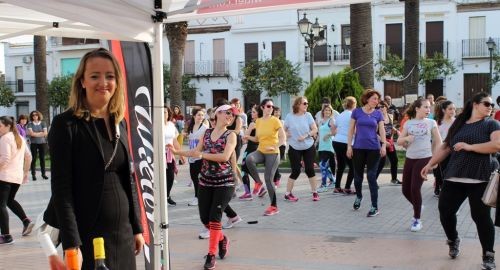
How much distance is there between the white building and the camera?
1433 inches

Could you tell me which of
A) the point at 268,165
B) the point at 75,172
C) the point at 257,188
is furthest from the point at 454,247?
the point at 257,188

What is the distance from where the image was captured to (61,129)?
3037 mm

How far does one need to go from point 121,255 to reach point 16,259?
460 centimetres

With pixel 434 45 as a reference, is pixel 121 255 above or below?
below

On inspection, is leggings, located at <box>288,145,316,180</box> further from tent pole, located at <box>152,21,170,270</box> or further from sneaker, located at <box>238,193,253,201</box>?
tent pole, located at <box>152,21,170,270</box>

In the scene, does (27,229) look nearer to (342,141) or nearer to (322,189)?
(322,189)

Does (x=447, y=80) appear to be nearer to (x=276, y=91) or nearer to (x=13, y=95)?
(x=276, y=91)

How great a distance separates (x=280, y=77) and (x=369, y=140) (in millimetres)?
29772

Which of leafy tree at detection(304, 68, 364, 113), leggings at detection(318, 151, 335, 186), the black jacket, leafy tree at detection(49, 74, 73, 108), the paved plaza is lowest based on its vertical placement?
the paved plaza

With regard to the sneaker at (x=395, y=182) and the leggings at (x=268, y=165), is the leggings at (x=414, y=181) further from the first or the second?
the sneaker at (x=395, y=182)

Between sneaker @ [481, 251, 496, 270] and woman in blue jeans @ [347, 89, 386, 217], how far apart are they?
310 centimetres

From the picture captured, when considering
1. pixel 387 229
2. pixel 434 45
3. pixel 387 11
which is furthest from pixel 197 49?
pixel 387 229

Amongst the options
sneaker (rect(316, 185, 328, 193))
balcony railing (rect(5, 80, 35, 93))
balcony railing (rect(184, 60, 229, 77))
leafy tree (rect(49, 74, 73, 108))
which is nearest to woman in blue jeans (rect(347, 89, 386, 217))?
sneaker (rect(316, 185, 328, 193))

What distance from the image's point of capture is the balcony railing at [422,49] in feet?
122
